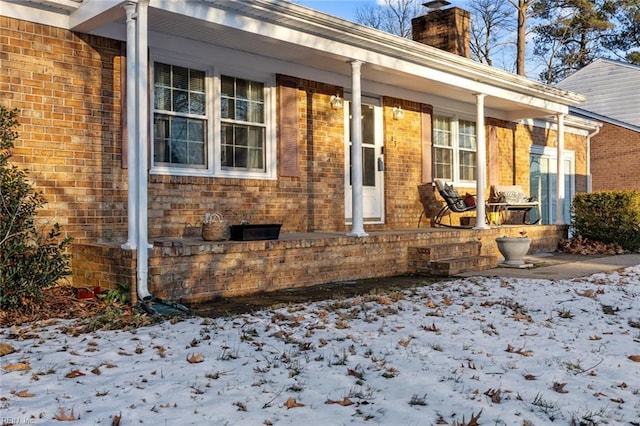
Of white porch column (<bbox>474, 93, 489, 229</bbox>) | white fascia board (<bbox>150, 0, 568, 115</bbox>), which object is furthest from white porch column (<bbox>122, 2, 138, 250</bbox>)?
white porch column (<bbox>474, 93, 489, 229</bbox>)

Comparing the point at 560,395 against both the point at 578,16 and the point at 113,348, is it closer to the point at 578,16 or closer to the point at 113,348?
the point at 113,348

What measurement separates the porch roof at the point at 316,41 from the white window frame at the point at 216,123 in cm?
37

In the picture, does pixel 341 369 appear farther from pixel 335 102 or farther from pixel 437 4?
pixel 437 4

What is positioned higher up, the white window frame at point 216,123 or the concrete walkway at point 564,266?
the white window frame at point 216,123

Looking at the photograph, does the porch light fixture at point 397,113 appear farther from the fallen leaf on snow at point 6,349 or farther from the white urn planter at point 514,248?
the fallen leaf on snow at point 6,349

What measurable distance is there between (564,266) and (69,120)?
23.5ft

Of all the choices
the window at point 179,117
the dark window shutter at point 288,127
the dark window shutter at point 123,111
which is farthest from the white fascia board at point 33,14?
the dark window shutter at point 288,127

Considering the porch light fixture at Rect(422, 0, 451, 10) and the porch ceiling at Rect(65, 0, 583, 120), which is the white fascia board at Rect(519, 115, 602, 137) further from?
the porch light fixture at Rect(422, 0, 451, 10)

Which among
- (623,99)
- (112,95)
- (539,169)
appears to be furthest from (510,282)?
(623,99)

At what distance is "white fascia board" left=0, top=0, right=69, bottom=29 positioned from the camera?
235 inches

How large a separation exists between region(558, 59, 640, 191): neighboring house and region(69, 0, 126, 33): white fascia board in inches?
654

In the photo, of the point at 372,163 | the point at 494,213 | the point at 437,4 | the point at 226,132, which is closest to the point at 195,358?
the point at 226,132

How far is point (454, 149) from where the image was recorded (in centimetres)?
1175

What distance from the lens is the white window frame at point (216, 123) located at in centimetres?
732
